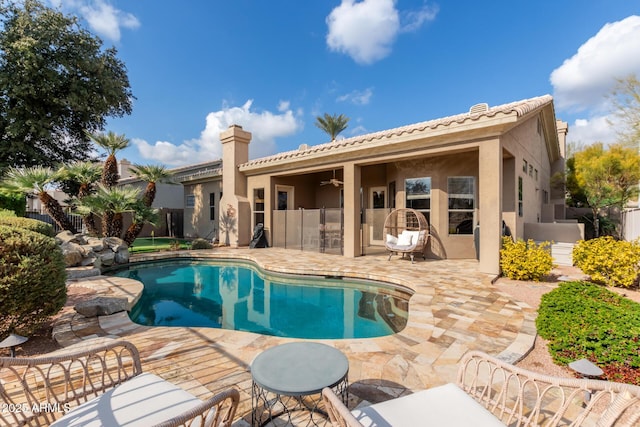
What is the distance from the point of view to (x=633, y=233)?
33.7ft

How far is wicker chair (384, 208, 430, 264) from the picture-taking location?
31.1 ft

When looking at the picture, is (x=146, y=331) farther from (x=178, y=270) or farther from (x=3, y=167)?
(x=3, y=167)

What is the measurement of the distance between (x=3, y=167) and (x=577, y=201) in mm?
31255

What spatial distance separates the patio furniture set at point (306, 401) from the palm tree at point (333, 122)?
2283cm

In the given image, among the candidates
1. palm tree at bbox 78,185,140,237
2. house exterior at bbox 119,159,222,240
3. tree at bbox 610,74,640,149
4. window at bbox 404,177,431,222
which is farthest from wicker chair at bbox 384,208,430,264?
tree at bbox 610,74,640,149

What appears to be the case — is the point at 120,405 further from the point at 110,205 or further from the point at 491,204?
the point at 110,205

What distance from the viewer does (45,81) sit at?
1318 centimetres

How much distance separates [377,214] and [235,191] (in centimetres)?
717

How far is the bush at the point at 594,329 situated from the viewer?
9.29 ft

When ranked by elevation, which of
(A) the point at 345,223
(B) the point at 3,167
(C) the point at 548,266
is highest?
(B) the point at 3,167

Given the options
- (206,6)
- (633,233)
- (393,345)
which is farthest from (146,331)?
(633,233)

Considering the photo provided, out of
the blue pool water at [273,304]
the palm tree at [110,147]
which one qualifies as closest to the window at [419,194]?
the blue pool water at [273,304]

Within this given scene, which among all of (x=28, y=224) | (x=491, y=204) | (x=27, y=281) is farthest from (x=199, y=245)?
(x=491, y=204)

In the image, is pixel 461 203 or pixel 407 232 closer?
pixel 461 203
